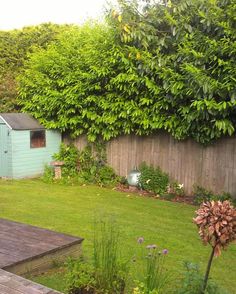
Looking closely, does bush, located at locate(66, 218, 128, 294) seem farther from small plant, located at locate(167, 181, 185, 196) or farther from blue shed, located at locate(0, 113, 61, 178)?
blue shed, located at locate(0, 113, 61, 178)

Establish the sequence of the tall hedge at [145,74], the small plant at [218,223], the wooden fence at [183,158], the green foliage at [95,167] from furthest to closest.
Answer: the green foliage at [95,167] < the wooden fence at [183,158] < the tall hedge at [145,74] < the small plant at [218,223]

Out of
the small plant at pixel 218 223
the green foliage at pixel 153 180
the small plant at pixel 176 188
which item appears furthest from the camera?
the green foliage at pixel 153 180

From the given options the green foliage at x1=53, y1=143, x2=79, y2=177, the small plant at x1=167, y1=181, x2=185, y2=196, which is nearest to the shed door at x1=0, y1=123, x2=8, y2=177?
the green foliage at x1=53, y1=143, x2=79, y2=177

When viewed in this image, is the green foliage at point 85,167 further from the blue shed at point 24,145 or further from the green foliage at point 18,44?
the green foliage at point 18,44

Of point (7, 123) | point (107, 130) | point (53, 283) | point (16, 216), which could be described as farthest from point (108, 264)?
point (7, 123)

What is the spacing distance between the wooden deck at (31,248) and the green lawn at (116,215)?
206 mm

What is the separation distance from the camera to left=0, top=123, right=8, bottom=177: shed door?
11039 millimetres

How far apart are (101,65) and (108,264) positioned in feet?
24.5

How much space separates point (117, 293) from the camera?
3271mm

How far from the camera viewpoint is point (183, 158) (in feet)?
31.5

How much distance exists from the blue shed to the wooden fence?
81.8 inches

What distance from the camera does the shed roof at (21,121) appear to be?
1101 centimetres

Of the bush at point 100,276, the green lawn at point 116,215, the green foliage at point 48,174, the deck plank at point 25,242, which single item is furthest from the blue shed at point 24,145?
the bush at point 100,276

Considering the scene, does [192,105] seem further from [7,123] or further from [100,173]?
[7,123]
